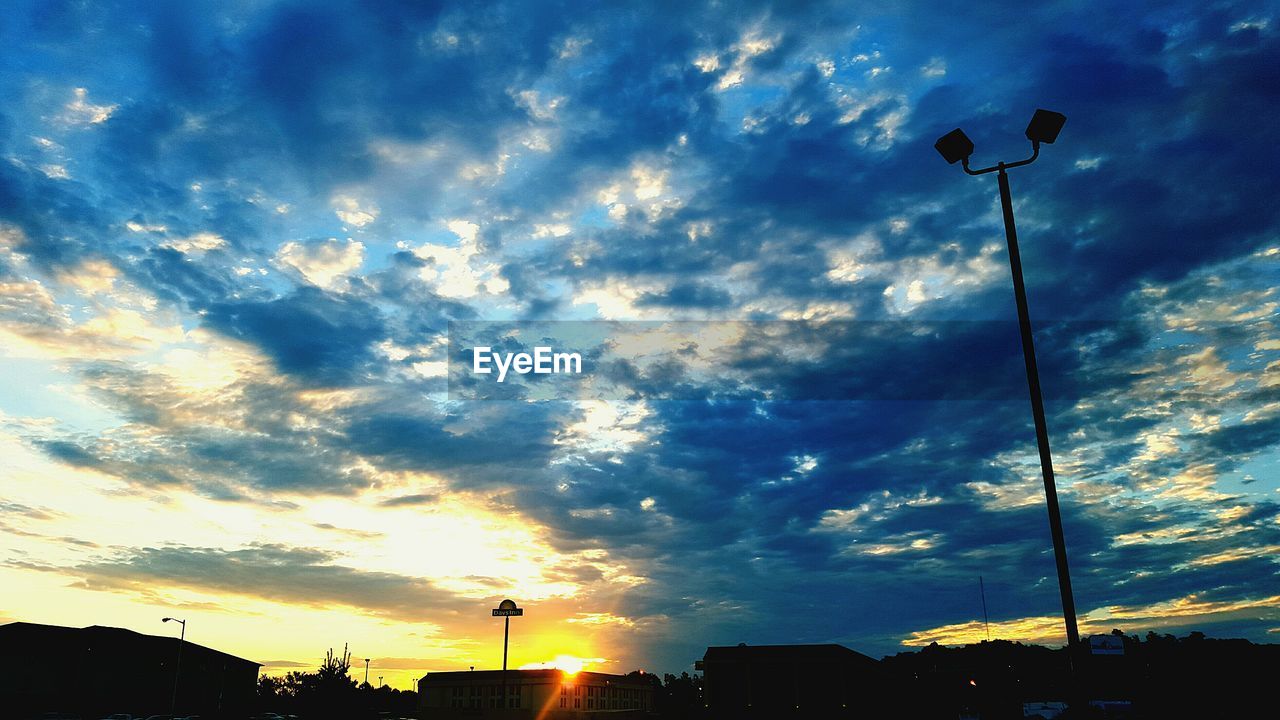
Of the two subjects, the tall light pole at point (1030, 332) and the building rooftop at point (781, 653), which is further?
the building rooftop at point (781, 653)

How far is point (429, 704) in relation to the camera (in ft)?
407

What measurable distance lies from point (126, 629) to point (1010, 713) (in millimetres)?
119255

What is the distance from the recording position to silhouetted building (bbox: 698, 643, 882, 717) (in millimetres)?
73625

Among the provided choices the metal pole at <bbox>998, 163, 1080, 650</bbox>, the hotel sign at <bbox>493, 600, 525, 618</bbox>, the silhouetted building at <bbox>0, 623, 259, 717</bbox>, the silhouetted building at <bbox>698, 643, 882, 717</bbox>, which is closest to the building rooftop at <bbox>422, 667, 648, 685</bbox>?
the silhouetted building at <bbox>0, 623, 259, 717</bbox>

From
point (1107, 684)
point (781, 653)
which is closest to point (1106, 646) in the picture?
point (1107, 684)

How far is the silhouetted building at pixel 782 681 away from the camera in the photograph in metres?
73.6

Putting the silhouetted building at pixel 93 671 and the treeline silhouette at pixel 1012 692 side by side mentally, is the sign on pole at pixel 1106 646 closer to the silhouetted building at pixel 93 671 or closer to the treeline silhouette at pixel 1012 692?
the treeline silhouette at pixel 1012 692

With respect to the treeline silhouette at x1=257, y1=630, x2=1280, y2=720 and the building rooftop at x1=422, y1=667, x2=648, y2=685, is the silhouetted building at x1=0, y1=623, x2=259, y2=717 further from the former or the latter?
the building rooftop at x1=422, y1=667, x2=648, y2=685

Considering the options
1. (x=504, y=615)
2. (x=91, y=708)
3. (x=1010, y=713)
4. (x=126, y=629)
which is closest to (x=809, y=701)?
(x=1010, y=713)

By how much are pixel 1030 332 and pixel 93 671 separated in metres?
129

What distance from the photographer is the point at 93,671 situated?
10625 cm

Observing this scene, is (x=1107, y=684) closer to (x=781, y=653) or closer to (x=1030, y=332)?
(x=781, y=653)

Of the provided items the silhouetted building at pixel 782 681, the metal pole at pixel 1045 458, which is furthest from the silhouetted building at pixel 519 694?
the metal pole at pixel 1045 458

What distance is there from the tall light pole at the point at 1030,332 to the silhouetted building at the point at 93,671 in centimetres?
11692
